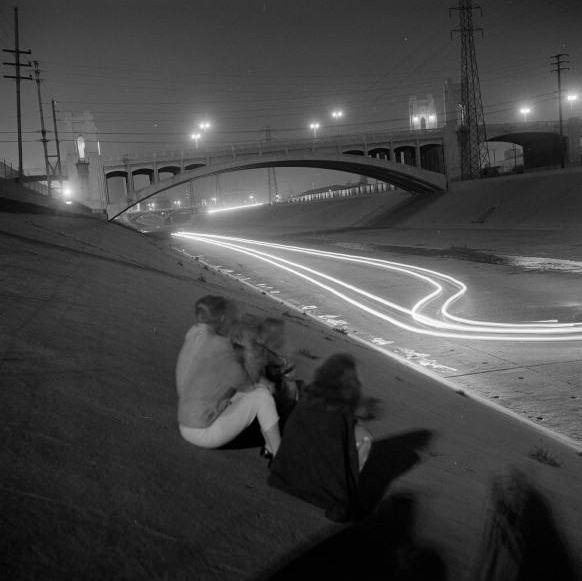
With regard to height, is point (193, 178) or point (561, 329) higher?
point (193, 178)

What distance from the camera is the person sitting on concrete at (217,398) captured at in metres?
4.88

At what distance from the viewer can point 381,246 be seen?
147ft

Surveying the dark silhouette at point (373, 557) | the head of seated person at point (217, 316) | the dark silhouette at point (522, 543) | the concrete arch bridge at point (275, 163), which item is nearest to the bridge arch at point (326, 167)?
the concrete arch bridge at point (275, 163)

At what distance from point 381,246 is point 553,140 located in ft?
203

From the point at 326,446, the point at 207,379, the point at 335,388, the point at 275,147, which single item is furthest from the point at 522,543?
the point at 275,147

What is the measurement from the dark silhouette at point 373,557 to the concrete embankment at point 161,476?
0.02 meters

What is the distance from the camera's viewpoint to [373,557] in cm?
401

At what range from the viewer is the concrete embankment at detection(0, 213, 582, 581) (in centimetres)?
361

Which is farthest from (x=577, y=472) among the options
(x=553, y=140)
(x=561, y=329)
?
(x=553, y=140)

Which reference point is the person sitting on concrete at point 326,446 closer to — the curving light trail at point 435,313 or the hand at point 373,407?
the hand at point 373,407

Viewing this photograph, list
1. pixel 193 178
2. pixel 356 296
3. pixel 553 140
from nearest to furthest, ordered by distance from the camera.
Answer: pixel 356 296, pixel 193 178, pixel 553 140

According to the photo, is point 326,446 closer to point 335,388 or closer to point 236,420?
point 335,388

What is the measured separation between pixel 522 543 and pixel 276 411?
1883 mm

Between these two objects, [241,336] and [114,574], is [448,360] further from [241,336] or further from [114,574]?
[114,574]
